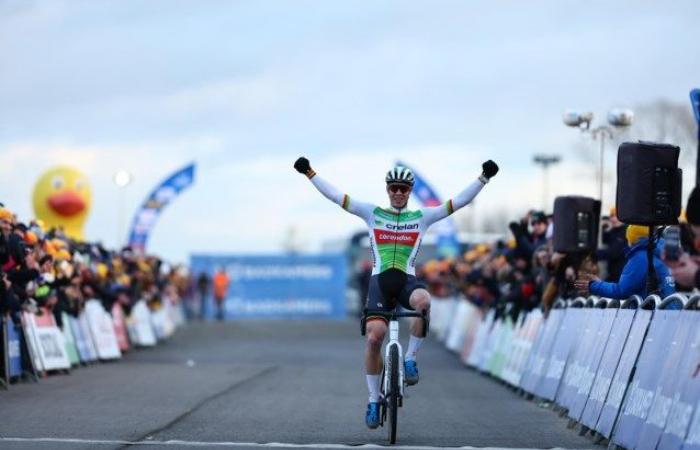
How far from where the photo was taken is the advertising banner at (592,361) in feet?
42.9

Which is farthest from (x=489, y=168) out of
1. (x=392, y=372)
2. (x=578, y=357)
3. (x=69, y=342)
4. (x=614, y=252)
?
(x=69, y=342)

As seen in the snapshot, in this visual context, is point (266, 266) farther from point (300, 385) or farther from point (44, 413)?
point (44, 413)

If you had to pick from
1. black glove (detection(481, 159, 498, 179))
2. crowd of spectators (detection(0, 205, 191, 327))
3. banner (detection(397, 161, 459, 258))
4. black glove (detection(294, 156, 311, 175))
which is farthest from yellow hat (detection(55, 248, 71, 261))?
banner (detection(397, 161, 459, 258))

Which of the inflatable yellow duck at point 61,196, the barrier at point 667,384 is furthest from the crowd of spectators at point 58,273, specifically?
the barrier at point 667,384

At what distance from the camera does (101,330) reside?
2717 centimetres

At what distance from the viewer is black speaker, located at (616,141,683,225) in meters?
13.0

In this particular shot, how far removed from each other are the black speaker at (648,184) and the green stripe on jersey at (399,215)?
1.82m

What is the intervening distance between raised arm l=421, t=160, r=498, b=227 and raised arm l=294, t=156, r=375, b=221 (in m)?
0.49

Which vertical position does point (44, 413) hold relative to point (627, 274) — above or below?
below

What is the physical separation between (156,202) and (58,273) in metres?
26.3

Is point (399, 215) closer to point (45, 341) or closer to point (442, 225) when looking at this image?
point (45, 341)

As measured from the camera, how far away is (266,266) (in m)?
65.9

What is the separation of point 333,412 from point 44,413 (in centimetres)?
286

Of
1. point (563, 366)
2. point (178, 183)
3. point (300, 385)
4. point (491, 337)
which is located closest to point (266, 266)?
point (178, 183)
